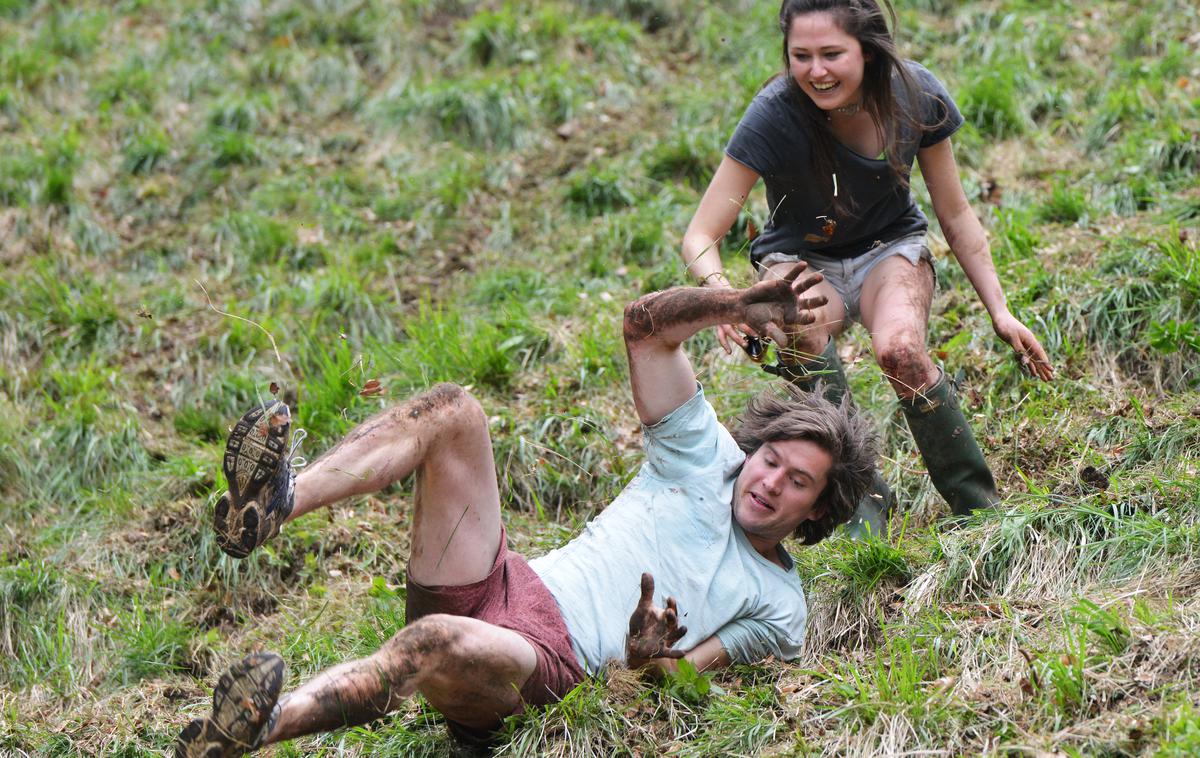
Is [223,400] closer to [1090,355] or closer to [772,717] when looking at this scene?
[772,717]

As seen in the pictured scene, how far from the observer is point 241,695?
2.91 m

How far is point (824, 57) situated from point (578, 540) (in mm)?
1919

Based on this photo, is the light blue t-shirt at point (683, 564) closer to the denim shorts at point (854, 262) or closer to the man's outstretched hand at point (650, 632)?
the man's outstretched hand at point (650, 632)

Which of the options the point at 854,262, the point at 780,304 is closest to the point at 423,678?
the point at 780,304

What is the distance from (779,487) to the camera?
383cm

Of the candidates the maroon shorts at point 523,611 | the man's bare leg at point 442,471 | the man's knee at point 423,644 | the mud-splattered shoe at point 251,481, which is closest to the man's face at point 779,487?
the maroon shorts at point 523,611

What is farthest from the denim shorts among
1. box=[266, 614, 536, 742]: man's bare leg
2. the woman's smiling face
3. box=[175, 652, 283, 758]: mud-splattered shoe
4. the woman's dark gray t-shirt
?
box=[175, 652, 283, 758]: mud-splattered shoe

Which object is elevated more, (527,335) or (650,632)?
(650,632)

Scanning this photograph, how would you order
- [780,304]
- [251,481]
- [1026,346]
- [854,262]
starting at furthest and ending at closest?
[854,262], [1026,346], [780,304], [251,481]

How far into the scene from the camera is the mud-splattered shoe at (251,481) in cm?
311

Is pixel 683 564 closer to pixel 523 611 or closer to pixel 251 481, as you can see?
pixel 523 611

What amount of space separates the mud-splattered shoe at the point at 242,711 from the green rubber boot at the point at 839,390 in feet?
7.18

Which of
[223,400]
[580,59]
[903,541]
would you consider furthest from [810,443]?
[580,59]

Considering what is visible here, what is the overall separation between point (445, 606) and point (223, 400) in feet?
10.5
